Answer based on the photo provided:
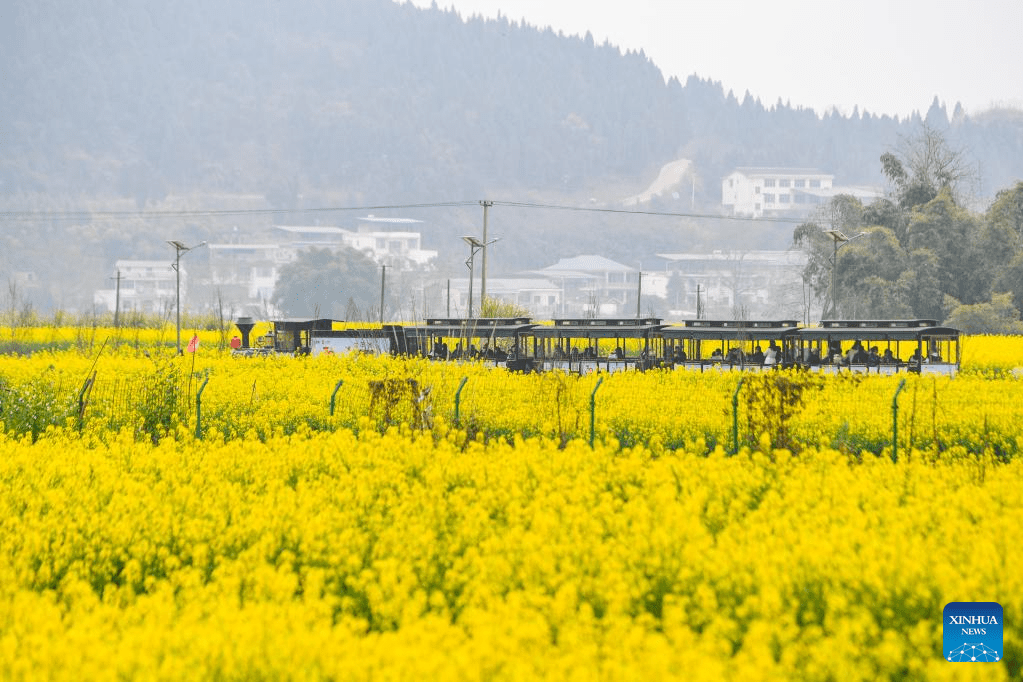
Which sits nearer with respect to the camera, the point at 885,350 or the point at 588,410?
the point at 588,410

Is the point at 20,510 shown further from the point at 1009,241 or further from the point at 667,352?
the point at 1009,241

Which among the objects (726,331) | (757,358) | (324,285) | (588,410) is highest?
(324,285)

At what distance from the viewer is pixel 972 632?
7504 mm

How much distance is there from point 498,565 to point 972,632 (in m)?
3.41

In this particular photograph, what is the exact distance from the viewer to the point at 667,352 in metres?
37.0

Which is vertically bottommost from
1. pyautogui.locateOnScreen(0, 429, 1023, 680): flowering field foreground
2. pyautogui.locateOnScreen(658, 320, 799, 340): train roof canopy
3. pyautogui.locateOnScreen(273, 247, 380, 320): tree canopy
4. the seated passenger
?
pyautogui.locateOnScreen(0, 429, 1023, 680): flowering field foreground

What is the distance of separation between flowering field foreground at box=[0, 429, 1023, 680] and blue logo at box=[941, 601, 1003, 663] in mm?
121

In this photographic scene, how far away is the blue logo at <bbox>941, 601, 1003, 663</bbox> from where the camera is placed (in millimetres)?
7312

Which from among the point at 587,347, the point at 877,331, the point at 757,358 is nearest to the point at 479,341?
the point at 587,347

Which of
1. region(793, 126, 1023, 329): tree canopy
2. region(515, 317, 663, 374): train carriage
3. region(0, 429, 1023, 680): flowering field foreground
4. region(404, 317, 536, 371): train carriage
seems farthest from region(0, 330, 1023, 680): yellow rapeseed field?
region(793, 126, 1023, 329): tree canopy

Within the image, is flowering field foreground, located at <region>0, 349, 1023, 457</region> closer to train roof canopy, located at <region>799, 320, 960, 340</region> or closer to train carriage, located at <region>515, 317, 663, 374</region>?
train roof canopy, located at <region>799, 320, 960, 340</region>

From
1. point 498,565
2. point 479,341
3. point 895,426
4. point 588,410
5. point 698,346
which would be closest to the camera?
point 498,565

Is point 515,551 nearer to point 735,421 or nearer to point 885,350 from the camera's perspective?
point 735,421

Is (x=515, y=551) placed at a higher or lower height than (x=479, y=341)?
lower
